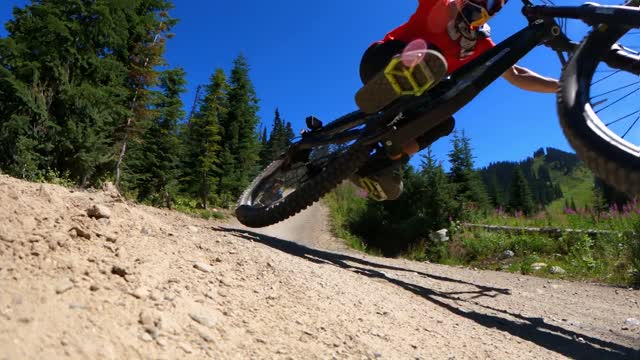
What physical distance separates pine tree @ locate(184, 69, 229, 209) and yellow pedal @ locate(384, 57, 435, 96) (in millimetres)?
14287

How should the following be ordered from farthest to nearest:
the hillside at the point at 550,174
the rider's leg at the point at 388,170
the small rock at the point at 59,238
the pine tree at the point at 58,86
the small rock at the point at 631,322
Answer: the hillside at the point at 550,174
the pine tree at the point at 58,86
the rider's leg at the point at 388,170
the small rock at the point at 631,322
the small rock at the point at 59,238

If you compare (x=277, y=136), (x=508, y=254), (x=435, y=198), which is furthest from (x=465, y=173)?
(x=277, y=136)

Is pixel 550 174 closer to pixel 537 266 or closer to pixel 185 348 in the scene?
pixel 537 266

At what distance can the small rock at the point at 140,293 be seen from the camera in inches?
50.8

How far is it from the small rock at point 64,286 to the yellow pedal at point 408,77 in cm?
272

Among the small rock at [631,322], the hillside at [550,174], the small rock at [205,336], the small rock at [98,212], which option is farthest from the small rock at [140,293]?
the hillside at [550,174]

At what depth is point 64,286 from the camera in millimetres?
1184

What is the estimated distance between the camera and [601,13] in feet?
7.29

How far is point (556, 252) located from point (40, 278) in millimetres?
7352

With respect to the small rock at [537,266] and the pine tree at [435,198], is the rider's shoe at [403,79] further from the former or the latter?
the pine tree at [435,198]

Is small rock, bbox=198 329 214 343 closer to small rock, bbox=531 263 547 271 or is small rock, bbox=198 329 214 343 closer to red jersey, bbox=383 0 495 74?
red jersey, bbox=383 0 495 74

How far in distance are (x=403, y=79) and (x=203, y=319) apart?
2.58 meters

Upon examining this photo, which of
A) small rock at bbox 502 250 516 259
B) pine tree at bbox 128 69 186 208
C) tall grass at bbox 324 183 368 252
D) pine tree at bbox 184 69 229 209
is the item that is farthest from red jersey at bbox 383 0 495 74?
pine tree at bbox 184 69 229 209

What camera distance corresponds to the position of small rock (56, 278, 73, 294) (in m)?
1.16
